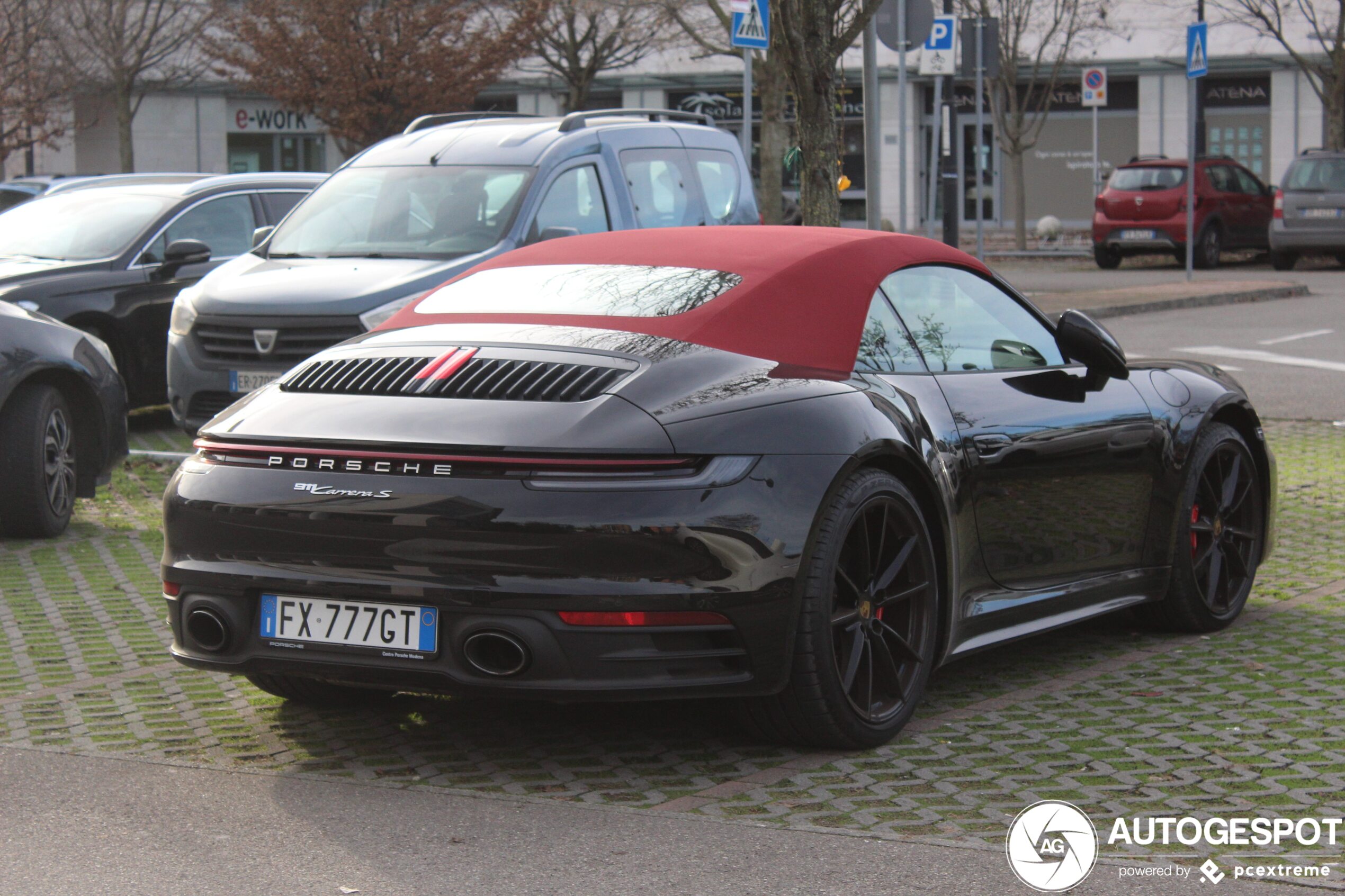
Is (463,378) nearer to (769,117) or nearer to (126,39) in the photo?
(769,117)

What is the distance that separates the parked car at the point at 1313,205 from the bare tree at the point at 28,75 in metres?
20.8

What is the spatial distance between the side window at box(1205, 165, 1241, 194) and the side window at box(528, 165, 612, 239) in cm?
2026

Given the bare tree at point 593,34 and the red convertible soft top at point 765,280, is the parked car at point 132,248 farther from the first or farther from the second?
the bare tree at point 593,34

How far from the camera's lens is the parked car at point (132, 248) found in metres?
11.4

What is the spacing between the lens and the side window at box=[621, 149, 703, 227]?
11398 mm

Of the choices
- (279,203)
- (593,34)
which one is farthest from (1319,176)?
(279,203)

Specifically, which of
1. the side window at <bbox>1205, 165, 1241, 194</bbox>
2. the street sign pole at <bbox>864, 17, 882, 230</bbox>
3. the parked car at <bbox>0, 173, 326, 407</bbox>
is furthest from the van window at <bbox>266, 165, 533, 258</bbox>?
the side window at <bbox>1205, 165, 1241, 194</bbox>

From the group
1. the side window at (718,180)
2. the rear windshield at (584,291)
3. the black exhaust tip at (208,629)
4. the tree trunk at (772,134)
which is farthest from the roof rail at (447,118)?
the tree trunk at (772,134)

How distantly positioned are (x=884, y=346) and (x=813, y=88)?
23.5 ft

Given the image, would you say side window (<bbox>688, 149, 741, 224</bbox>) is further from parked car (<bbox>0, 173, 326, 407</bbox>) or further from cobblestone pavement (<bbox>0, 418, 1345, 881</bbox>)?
cobblestone pavement (<bbox>0, 418, 1345, 881</bbox>)

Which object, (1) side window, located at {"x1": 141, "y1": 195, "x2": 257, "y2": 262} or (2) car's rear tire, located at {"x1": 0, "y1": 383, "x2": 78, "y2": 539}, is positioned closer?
(2) car's rear tire, located at {"x1": 0, "y1": 383, "x2": 78, "y2": 539}

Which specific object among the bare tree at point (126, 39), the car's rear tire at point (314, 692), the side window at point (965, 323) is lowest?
the car's rear tire at point (314, 692)

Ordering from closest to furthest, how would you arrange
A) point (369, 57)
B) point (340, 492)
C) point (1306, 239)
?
point (340, 492) < point (1306, 239) < point (369, 57)

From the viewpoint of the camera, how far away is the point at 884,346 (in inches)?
198
